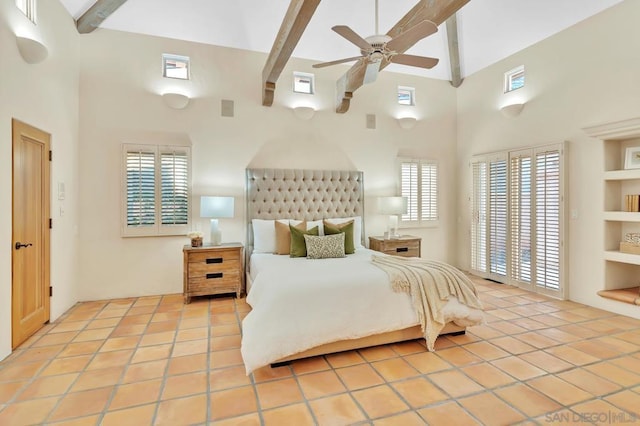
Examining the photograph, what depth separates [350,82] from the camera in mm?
4887

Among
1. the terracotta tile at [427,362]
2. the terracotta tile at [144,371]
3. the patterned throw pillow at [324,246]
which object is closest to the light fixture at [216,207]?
the patterned throw pillow at [324,246]

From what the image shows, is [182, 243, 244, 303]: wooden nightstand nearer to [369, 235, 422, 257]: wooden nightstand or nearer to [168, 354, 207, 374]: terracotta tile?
[168, 354, 207, 374]: terracotta tile

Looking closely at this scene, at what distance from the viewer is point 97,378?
2.53 m

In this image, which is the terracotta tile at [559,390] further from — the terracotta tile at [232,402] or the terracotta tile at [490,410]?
the terracotta tile at [232,402]

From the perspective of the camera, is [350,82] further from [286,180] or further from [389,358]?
[389,358]

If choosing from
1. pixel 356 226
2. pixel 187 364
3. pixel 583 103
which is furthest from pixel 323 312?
pixel 583 103

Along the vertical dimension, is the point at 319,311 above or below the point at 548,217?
below

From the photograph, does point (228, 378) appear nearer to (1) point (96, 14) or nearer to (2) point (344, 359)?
(2) point (344, 359)

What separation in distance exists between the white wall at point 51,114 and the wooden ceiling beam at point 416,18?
130 inches

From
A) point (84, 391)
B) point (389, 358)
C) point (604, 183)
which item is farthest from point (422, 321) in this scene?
point (604, 183)

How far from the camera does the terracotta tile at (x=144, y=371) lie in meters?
2.54

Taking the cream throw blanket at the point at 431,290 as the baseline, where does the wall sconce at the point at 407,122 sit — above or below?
above

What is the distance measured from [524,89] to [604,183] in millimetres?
1839

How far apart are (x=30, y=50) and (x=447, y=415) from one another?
15.2 feet
